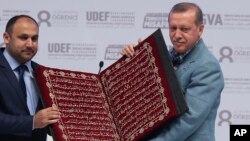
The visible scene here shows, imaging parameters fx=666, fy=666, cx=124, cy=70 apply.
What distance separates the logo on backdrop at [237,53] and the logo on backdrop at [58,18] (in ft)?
3.40

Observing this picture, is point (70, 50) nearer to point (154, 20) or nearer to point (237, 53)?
point (154, 20)

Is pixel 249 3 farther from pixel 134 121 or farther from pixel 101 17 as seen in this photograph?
pixel 134 121

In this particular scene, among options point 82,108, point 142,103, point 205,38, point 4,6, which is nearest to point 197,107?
point 142,103

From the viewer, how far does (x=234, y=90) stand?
15.0 ft

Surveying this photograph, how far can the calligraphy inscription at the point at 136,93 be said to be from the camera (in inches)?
98.7

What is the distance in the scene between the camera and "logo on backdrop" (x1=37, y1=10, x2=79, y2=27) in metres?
4.57

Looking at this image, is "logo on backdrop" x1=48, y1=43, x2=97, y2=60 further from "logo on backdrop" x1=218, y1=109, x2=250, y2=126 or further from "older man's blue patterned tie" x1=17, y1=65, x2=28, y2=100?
"older man's blue patterned tie" x1=17, y1=65, x2=28, y2=100

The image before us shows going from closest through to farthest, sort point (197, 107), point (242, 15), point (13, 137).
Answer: point (197, 107), point (13, 137), point (242, 15)

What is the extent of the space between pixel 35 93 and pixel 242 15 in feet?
7.38

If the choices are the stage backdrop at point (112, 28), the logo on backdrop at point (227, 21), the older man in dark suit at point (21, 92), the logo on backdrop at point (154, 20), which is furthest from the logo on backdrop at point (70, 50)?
the older man in dark suit at point (21, 92)

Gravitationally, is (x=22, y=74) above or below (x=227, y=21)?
below

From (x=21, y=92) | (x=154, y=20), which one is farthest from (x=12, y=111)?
(x=154, y=20)

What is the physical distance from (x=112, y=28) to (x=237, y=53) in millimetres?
877

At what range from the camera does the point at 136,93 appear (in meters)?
2.57
